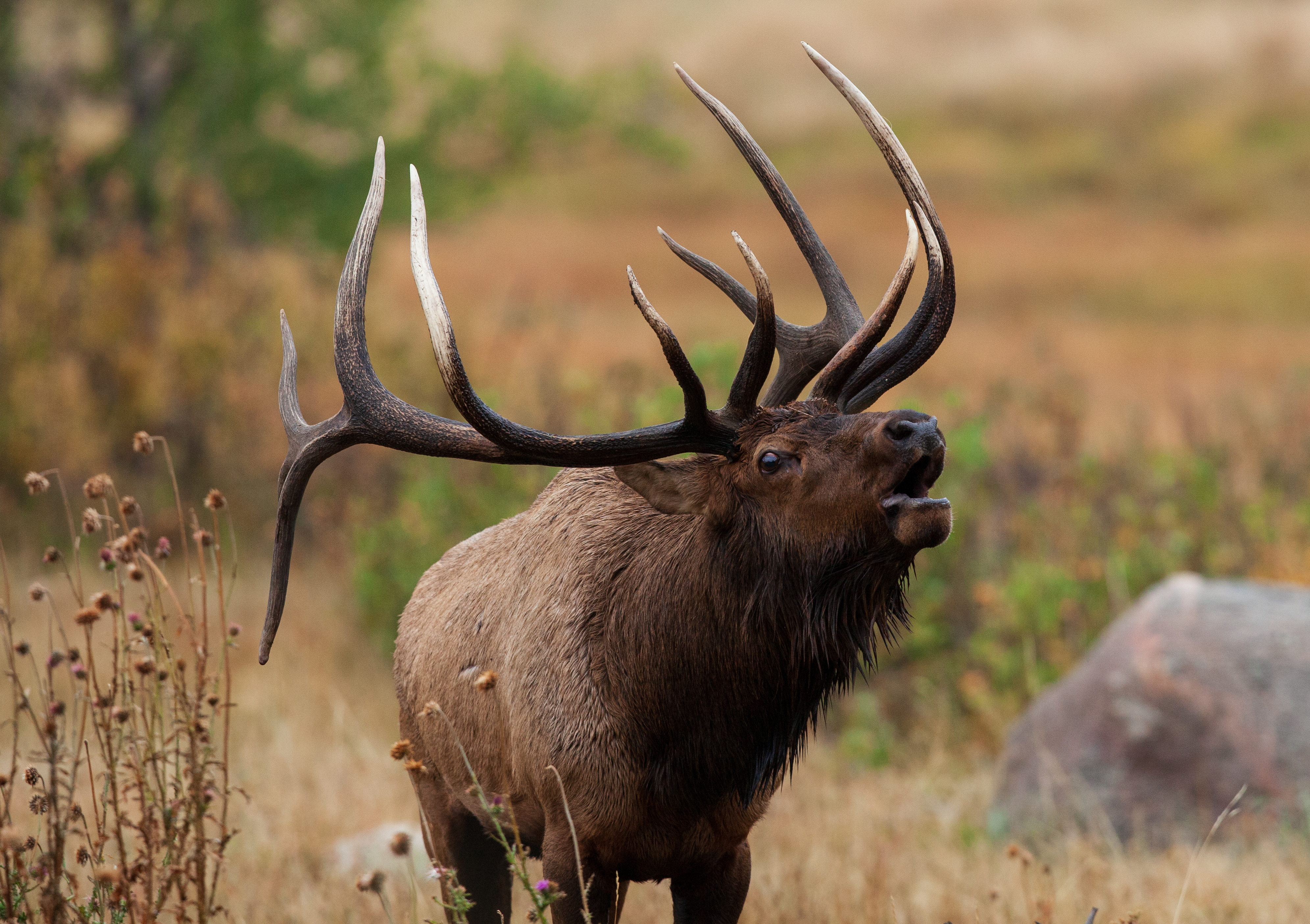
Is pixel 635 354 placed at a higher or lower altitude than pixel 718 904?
higher

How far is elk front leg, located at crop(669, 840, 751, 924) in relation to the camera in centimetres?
305

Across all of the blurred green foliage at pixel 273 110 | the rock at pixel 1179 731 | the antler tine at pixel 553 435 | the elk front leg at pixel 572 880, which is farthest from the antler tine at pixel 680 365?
the blurred green foliage at pixel 273 110

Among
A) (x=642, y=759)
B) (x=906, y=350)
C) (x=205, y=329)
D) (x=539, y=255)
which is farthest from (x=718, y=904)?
(x=539, y=255)

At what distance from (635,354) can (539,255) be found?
12945mm

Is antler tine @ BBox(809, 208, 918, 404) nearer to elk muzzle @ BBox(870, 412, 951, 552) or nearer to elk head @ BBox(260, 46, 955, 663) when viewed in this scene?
elk head @ BBox(260, 46, 955, 663)

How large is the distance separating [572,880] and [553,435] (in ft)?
3.12

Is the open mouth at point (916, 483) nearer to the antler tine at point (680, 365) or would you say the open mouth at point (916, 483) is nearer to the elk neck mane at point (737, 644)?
the elk neck mane at point (737, 644)

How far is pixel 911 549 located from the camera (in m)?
2.68

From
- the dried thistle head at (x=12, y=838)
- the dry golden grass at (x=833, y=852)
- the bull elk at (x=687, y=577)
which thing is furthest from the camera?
the dry golden grass at (x=833, y=852)

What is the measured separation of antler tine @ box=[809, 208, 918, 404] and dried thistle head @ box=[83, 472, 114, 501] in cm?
156

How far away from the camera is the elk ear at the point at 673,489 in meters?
2.95

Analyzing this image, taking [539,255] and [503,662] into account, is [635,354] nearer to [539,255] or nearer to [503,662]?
[539,255]

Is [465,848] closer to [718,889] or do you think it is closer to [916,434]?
[718,889]

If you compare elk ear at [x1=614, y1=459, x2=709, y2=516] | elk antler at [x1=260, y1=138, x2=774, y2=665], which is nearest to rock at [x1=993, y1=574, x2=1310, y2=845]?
elk ear at [x1=614, y1=459, x2=709, y2=516]
